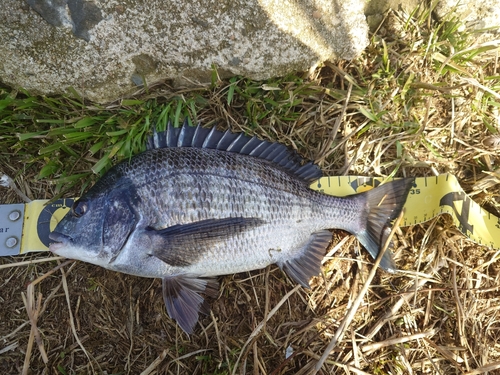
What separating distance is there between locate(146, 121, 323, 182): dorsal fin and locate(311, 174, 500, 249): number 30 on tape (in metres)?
0.31

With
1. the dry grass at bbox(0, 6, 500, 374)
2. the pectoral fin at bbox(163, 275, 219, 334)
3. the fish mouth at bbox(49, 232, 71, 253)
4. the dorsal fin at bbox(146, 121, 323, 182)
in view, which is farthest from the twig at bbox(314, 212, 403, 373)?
the fish mouth at bbox(49, 232, 71, 253)

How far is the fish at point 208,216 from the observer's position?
2652mm

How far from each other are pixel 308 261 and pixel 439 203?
1232mm

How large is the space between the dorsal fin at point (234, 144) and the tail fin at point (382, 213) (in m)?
0.50

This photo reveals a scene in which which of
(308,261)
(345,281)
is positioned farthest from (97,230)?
(345,281)

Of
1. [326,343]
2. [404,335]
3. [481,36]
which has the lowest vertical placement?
[326,343]

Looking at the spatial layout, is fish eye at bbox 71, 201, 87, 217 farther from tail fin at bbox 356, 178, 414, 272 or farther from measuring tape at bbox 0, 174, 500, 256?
tail fin at bbox 356, 178, 414, 272

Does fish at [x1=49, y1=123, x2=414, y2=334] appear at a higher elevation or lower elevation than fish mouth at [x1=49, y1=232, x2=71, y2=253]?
higher

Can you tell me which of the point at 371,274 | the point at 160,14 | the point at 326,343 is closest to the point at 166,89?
the point at 160,14

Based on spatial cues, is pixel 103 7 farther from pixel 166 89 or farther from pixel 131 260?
pixel 131 260

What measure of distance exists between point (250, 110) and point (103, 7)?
1.40m

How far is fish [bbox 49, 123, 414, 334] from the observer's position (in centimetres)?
265

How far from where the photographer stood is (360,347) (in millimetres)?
3066

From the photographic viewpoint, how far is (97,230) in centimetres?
263
